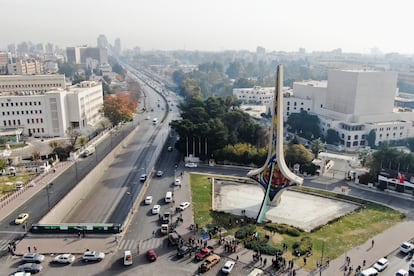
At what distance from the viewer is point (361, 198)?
136 ft

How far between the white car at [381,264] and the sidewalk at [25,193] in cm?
3108

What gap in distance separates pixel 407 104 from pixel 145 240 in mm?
95721

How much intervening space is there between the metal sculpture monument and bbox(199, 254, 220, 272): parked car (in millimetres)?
8133

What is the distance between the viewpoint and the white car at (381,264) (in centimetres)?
2668

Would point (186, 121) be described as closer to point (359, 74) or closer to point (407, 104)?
point (359, 74)

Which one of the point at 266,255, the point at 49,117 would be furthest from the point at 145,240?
the point at 49,117

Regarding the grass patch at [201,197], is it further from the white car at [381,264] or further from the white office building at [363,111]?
the white office building at [363,111]

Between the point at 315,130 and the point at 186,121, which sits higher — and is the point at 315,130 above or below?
below

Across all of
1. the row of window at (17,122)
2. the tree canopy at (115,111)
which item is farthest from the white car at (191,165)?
the row of window at (17,122)

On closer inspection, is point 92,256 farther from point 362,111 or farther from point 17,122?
point 362,111

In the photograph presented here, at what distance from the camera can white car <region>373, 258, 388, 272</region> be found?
87.5 ft

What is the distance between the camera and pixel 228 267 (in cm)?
2616

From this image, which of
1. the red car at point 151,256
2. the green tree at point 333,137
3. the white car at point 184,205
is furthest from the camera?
the green tree at point 333,137

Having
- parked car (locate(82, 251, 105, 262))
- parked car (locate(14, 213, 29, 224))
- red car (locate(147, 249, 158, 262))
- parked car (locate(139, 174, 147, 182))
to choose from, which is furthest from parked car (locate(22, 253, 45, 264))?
parked car (locate(139, 174, 147, 182))
